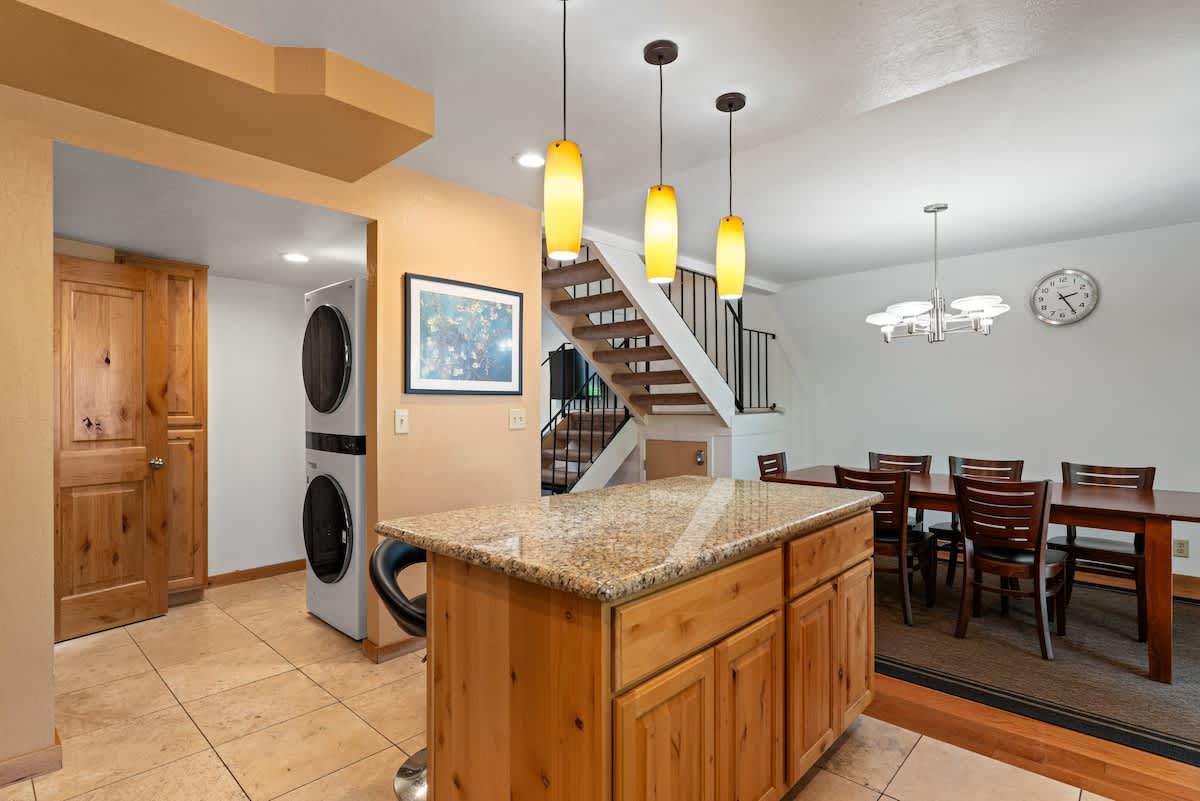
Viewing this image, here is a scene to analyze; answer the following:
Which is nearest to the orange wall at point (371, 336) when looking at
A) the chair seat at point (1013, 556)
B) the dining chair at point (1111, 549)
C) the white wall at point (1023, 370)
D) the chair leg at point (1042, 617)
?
the chair seat at point (1013, 556)

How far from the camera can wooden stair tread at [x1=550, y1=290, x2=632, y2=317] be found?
4480mm

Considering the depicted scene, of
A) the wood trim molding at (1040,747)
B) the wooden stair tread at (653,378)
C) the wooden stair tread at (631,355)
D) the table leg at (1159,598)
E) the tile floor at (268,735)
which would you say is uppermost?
the wooden stair tread at (631,355)

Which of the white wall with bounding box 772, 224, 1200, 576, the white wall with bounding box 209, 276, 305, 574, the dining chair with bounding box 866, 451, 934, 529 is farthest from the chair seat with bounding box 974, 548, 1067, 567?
the white wall with bounding box 209, 276, 305, 574

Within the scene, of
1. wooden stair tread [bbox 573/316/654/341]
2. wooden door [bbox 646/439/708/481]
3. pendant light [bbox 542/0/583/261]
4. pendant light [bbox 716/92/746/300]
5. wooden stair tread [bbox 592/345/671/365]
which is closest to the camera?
pendant light [bbox 542/0/583/261]

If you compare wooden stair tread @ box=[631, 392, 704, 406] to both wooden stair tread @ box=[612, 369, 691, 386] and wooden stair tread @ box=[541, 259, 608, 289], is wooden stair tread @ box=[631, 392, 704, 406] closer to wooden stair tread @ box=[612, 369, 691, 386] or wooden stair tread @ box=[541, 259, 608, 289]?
wooden stair tread @ box=[612, 369, 691, 386]

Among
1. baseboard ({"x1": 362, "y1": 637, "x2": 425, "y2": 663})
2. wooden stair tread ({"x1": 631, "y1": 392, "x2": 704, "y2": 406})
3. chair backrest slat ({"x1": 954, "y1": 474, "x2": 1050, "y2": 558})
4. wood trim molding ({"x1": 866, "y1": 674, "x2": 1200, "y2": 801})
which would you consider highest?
wooden stair tread ({"x1": 631, "y1": 392, "x2": 704, "y2": 406})

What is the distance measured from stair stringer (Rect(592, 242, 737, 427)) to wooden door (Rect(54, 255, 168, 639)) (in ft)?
9.00

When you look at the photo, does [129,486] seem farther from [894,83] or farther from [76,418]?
[894,83]

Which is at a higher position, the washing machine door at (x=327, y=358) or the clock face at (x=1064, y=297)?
the clock face at (x=1064, y=297)

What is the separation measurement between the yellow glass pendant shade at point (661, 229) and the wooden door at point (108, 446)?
300 cm

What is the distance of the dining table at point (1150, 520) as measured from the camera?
2.63 meters

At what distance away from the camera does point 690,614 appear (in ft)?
4.39

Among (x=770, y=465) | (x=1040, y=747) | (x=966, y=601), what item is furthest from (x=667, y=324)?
(x=1040, y=747)

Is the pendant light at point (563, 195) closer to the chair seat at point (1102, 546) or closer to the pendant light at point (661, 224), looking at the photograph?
the pendant light at point (661, 224)
